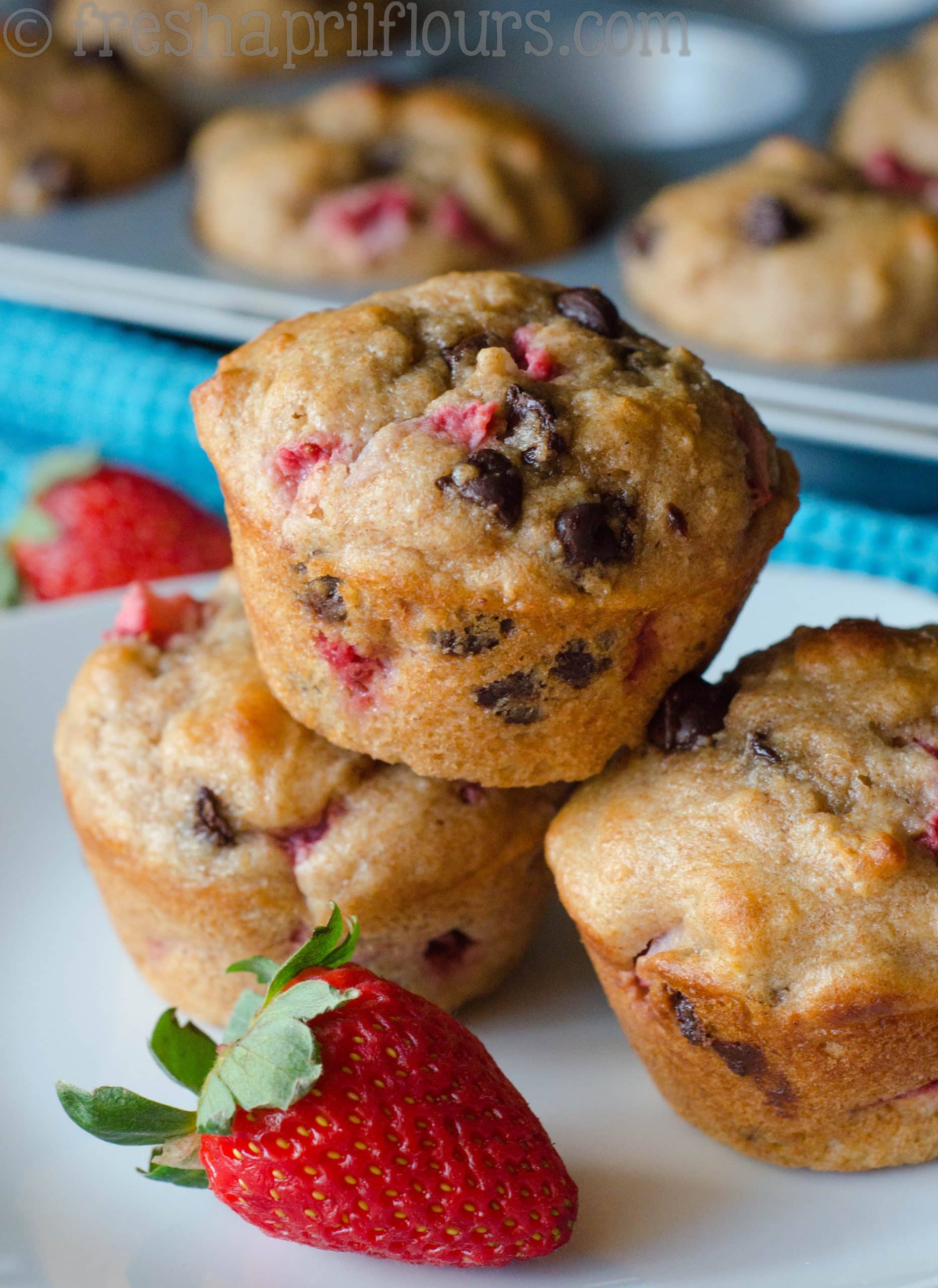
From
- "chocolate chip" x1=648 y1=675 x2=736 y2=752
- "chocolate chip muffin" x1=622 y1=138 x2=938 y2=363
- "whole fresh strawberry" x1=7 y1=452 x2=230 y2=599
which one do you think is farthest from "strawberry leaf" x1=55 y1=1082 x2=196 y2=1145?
"chocolate chip muffin" x1=622 y1=138 x2=938 y2=363

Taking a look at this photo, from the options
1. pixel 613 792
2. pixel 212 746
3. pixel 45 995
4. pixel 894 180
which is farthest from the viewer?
pixel 894 180

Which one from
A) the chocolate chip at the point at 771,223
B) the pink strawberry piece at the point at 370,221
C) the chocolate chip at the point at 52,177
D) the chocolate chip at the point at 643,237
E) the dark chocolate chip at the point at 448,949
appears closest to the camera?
the dark chocolate chip at the point at 448,949

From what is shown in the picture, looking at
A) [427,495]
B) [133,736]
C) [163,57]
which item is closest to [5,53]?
[163,57]

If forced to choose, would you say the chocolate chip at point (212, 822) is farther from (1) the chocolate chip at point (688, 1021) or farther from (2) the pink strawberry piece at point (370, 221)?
(2) the pink strawberry piece at point (370, 221)

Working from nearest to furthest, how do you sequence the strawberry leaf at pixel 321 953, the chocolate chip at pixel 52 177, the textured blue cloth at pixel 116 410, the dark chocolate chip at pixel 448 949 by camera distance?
the strawberry leaf at pixel 321 953
the dark chocolate chip at pixel 448 949
the textured blue cloth at pixel 116 410
the chocolate chip at pixel 52 177

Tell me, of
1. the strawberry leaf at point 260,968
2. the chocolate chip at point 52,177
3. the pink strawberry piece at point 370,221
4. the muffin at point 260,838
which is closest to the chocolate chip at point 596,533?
the muffin at point 260,838

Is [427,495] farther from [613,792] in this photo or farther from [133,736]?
[133,736]
